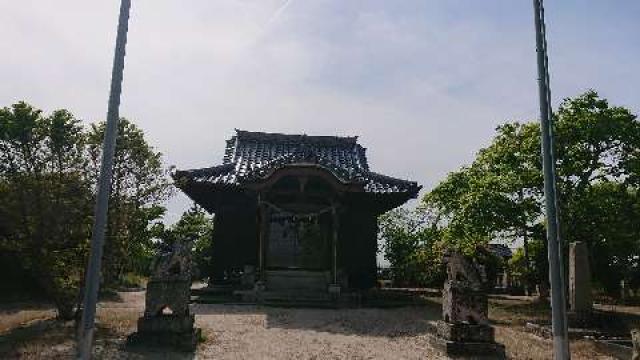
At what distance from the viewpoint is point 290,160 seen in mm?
19203

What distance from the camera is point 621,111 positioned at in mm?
18031

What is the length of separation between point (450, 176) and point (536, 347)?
11.4m

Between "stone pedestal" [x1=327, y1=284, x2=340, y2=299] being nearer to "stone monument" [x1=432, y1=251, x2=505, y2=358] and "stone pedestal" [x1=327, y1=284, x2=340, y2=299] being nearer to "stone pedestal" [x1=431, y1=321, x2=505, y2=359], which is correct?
"stone monument" [x1=432, y1=251, x2=505, y2=358]

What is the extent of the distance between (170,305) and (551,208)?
7.57 meters

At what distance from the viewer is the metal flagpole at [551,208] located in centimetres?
643

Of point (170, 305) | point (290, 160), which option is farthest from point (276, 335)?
point (290, 160)

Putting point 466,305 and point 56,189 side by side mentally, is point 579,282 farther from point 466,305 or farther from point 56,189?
point 56,189

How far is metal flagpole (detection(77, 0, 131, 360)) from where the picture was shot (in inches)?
219

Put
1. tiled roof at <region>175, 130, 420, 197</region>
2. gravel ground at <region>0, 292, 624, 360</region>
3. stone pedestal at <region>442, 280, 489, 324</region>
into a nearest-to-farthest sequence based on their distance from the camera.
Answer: gravel ground at <region>0, 292, 624, 360</region>
stone pedestal at <region>442, 280, 489, 324</region>
tiled roof at <region>175, 130, 420, 197</region>

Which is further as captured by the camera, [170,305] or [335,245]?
[335,245]

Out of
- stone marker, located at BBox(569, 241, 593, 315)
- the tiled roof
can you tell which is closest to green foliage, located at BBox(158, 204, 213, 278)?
the tiled roof

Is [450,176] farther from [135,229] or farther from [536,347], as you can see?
[135,229]

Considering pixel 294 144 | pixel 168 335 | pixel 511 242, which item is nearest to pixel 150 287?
pixel 168 335

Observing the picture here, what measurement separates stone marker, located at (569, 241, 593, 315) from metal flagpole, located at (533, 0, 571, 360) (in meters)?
8.10
